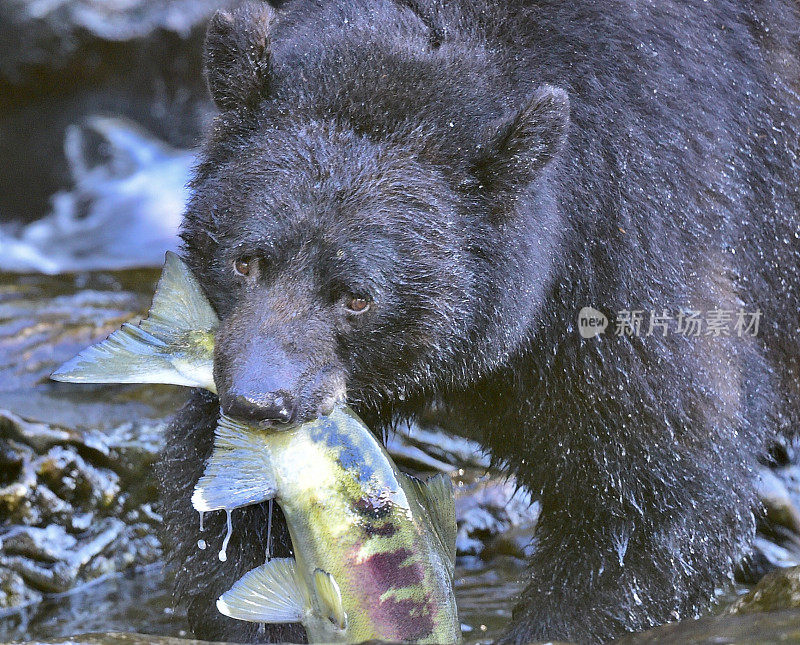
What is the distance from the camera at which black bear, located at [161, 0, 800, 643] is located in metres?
4.10

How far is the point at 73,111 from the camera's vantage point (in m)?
12.2

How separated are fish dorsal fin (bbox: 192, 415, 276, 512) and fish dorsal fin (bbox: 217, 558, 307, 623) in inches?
9.5

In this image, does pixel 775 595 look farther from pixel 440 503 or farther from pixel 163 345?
pixel 163 345

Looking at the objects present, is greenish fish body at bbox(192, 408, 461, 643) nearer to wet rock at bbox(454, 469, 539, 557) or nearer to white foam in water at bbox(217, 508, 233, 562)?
white foam in water at bbox(217, 508, 233, 562)

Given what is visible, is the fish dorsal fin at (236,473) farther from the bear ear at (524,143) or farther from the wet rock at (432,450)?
the wet rock at (432,450)

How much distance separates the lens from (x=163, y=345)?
4113mm

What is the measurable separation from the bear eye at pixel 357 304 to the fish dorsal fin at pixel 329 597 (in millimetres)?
898

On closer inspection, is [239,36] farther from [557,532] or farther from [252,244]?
[557,532]

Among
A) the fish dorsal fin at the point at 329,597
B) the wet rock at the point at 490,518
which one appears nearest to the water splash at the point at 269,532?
the fish dorsal fin at the point at 329,597

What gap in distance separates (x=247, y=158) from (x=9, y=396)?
297cm

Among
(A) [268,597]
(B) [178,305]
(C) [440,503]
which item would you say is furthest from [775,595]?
(B) [178,305]

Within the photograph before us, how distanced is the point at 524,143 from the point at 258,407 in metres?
1.30

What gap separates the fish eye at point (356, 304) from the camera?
4.07 meters

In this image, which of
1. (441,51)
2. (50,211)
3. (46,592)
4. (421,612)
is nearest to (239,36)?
(441,51)
